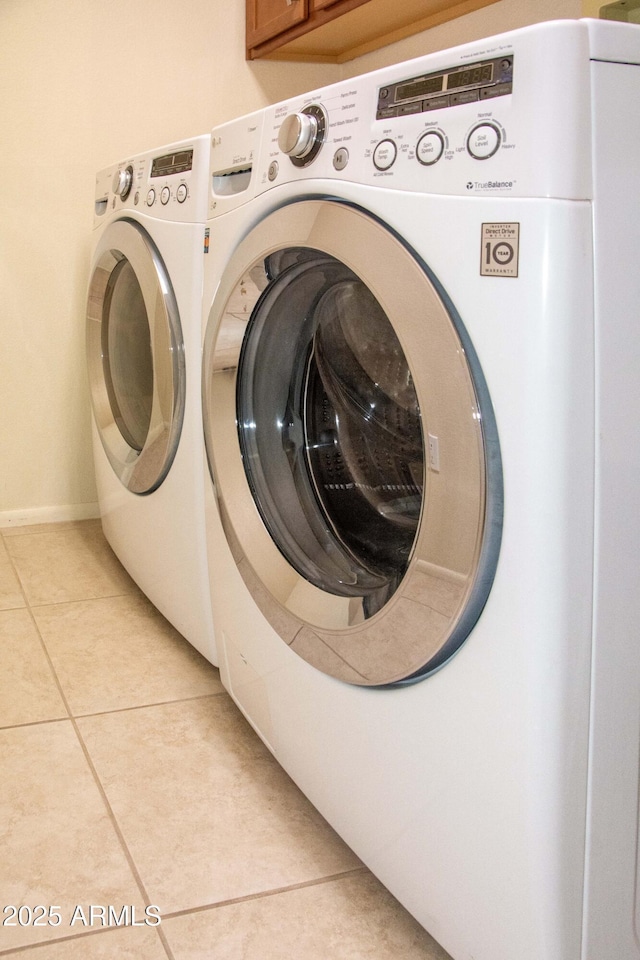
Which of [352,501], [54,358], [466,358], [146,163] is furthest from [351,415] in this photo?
[54,358]

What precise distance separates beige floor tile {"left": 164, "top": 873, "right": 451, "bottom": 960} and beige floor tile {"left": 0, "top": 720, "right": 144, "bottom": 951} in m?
0.09

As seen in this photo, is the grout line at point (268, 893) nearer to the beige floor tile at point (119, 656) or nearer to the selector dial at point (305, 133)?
the beige floor tile at point (119, 656)

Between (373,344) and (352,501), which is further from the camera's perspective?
(352,501)

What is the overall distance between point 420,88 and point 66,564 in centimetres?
166

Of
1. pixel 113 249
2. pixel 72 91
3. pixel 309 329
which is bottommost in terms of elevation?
pixel 309 329

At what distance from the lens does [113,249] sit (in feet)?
5.78

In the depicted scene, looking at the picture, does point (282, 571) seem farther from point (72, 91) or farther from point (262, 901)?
point (72, 91)

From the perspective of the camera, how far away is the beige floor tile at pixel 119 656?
1.54 meters

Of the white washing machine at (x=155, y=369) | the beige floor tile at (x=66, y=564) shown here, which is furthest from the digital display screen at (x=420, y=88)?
the beige floor tile at (x=66, y=564)

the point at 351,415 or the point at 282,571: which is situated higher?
the point at 351,415

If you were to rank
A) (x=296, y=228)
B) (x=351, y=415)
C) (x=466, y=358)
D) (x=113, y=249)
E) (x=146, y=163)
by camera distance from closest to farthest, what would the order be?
(x=466, y=358) < (x=296, y=228) < (x=351, y=415) < (x=146, y=163) < (x=113, y=249)

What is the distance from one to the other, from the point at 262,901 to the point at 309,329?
709mm

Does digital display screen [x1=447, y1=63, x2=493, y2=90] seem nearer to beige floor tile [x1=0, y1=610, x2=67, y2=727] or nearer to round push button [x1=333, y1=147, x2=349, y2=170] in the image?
round push button [x1=333, y1=147, x2=349, y2=170]

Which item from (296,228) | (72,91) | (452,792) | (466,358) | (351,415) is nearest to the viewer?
(466,358)
